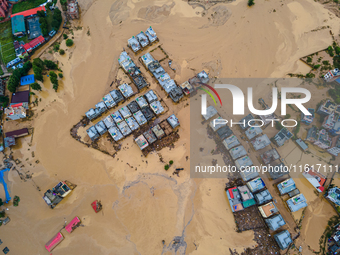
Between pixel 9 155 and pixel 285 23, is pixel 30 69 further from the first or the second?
pixel 285 23

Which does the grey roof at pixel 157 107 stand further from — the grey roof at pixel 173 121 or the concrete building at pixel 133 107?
the concrete building at pixel 133 107

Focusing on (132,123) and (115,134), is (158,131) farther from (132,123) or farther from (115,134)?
(115,134)

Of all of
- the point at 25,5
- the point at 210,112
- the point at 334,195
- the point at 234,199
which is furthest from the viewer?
the point at 25,5

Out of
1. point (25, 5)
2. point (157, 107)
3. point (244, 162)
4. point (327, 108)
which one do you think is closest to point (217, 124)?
point (244, 162)

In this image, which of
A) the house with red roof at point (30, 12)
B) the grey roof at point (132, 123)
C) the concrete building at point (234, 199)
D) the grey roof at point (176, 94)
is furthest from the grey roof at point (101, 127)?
the house with red roof at point (30, 12)

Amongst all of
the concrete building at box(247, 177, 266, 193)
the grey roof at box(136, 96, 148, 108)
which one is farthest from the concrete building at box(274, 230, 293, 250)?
the grey roof at box(136, 96, 148, 108)

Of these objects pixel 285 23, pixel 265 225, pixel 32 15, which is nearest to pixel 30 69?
pixel 32 15

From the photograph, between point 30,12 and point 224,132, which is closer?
point 224,132
